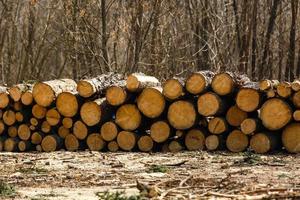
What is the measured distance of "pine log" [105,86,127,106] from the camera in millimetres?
11117

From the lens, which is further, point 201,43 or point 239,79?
point 201,43

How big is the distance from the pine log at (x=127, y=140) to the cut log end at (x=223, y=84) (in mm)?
1649

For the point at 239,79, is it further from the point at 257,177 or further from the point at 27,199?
the point at 27,199

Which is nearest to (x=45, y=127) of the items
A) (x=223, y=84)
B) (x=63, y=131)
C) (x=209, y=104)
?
(x=63, y=131)

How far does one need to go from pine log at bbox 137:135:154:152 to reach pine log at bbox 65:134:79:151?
46.9 inches

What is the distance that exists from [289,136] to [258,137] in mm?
468

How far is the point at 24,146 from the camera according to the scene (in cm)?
1196

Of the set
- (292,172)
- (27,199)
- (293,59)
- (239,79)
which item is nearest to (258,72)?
(293,59)

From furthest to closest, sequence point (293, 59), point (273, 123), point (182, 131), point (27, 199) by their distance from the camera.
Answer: point (293, 59)
point (182, 131)
point (273, 123)
point (27, 199)

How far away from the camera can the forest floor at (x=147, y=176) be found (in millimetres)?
6371

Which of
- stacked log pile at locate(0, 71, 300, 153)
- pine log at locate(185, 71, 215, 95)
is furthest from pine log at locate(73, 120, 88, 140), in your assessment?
pine log at locate(185, 71, 215, 95)

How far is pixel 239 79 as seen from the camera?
10.7 meters

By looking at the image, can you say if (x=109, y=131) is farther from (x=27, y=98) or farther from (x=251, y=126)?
(x=251, y=126)

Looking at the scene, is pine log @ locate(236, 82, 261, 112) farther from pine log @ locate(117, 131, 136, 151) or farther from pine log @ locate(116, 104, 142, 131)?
pine log @ locate(117, 131, 136, 151)
